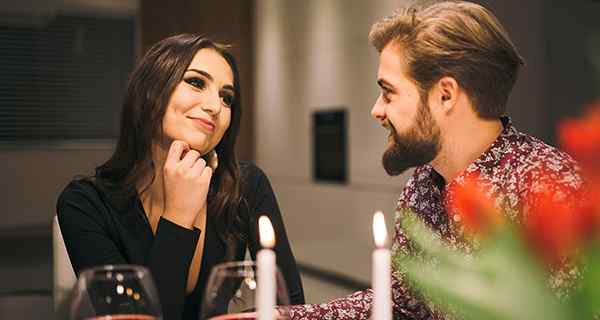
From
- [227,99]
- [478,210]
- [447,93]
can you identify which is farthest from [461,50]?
[478,210]

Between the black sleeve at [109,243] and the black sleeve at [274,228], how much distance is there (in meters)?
0.29

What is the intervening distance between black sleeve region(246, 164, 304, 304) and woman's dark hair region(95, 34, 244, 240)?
0.05m

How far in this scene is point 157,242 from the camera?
106cm

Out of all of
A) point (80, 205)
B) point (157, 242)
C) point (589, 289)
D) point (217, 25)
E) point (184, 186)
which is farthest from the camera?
point (217, 25)

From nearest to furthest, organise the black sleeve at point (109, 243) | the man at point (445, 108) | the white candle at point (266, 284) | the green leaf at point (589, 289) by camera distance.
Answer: the green leaf at point (589, 289) < the white candle at point (266, 284) < the black sleeve at point (109, 243) < the man at point (445, 108)

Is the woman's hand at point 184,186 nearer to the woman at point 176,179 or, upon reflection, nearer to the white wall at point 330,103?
the woman at point 176,179

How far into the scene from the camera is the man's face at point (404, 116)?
1.20 metres

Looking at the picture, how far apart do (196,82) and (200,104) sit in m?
0.05

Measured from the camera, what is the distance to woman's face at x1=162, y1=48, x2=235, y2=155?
4.22 feet

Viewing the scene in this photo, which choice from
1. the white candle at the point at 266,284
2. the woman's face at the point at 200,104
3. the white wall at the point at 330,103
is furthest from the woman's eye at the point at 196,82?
the white wall at the point at 330,103

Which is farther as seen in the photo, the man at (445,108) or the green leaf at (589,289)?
the man at (445,108)

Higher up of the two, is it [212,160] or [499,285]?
[499,285]

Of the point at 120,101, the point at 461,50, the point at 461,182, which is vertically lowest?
the point at 120,101

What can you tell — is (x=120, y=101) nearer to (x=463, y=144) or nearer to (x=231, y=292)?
(x=463, y=144)
